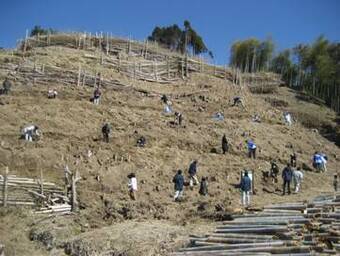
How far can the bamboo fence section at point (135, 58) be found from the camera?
45594mm

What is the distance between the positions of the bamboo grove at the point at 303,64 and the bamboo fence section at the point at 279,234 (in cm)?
4148

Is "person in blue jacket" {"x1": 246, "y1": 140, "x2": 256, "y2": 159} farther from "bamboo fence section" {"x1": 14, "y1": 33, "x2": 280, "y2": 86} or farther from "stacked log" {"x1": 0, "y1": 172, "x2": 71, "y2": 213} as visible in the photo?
"bamboo fence section" {"x1": 14, "y1": 33, "x2": 280, "y2": 86}

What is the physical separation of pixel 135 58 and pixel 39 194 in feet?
90.5

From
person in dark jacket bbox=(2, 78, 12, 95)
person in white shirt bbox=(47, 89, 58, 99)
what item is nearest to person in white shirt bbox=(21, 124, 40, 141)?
person in dark jacket bbox=(2, 78, 12, 95)

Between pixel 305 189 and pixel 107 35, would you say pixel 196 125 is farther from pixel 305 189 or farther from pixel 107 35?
pixel 107 35

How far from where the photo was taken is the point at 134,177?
80.0 feet

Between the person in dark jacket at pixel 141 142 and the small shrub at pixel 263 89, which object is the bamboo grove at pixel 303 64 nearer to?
the small shrub at pixel 263 89

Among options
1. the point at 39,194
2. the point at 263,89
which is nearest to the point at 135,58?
the point at 263,89

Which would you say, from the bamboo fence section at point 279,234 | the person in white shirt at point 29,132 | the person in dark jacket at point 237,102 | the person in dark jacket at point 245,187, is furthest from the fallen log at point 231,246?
the person in dark jacket at point 237,102

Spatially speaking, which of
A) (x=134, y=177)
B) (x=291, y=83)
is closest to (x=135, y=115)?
(x=134, y=177)

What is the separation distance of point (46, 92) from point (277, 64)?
38.9m

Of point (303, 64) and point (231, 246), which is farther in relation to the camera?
point (303, 64)

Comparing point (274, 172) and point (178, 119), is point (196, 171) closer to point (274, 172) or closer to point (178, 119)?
point (274, 172)

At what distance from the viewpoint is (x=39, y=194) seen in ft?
72.7
